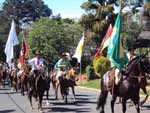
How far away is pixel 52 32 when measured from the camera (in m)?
59.2

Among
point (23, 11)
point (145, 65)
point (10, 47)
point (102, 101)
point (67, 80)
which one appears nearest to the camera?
point (145, 65)

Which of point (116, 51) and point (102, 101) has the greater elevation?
point (116, 51)

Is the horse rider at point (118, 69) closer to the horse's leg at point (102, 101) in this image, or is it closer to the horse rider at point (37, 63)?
the horse's leg at point (102, 101)

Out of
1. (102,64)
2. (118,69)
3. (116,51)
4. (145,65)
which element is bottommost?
(102,64)

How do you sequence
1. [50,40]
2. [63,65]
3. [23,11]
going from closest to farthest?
[63,65], [50,40], [23,11]

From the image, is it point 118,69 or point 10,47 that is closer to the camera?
point 118,69

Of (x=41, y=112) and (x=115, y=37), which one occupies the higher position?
(x=115, y=37)

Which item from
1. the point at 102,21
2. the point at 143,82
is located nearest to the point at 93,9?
the point at 102,21

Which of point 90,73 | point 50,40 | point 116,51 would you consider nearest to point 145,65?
point 116,51

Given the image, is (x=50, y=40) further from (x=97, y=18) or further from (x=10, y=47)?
(x=10, y=47)

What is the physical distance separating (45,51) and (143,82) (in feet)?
123

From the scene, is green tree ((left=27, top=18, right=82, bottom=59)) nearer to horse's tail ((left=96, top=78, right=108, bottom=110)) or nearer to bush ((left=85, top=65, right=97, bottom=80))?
bush ((left=85, top=65, right=97, bottom=80))

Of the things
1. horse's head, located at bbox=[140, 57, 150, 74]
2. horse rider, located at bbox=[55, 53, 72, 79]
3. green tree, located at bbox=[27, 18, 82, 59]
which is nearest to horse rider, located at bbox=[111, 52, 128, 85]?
horse's head, located at bbox=[140, 57, 150, 74]

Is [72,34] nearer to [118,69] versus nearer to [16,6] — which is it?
[118,69]
